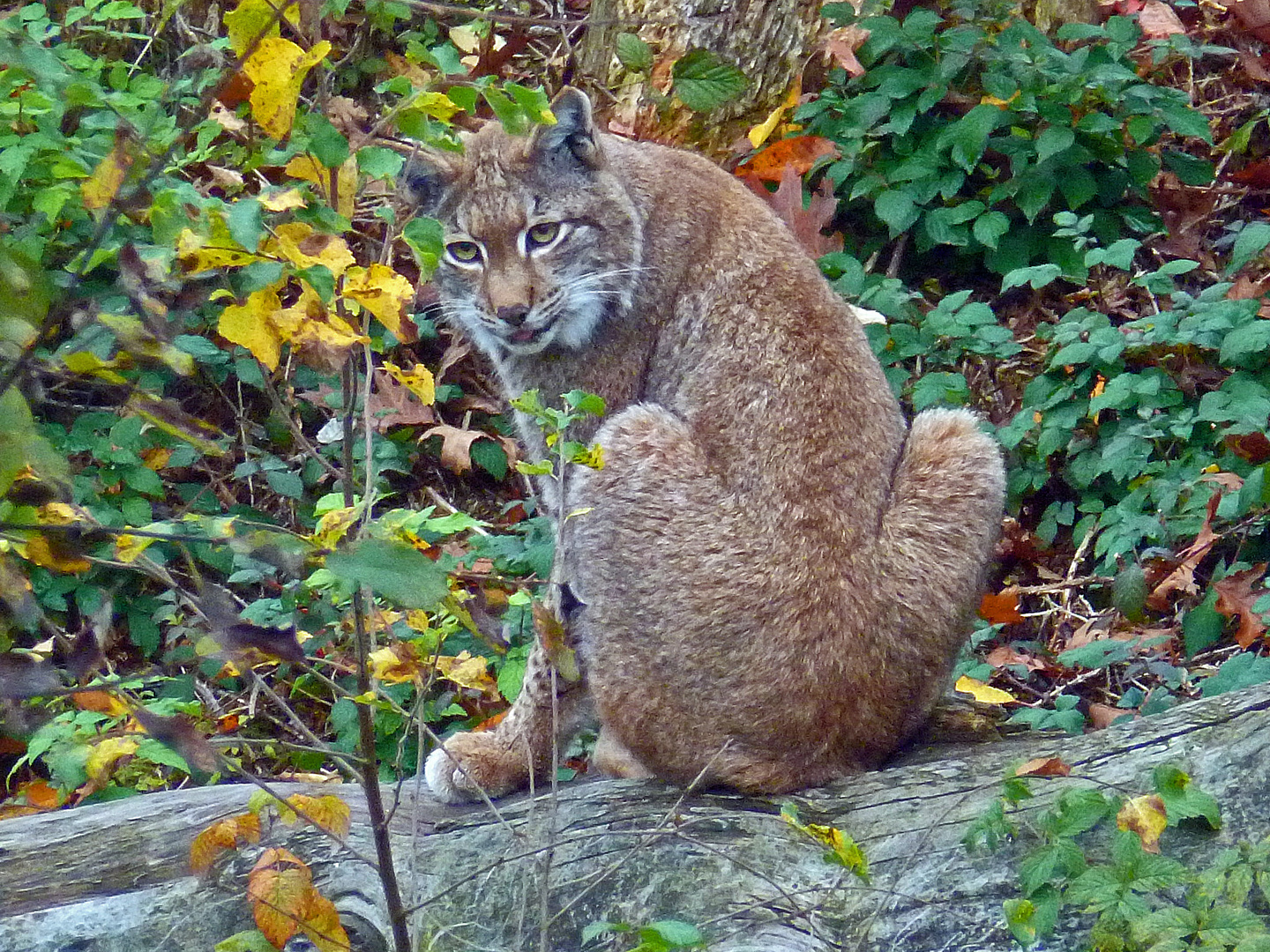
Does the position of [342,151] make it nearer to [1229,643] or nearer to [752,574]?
[752,574]

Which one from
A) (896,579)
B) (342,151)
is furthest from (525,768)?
(342,151)

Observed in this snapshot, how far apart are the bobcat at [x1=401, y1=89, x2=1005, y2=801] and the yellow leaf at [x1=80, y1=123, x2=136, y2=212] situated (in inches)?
57.9

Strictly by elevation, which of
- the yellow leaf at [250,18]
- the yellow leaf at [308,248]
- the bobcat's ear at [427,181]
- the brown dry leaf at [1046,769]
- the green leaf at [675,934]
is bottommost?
the brown dry leaf at [1046,769]

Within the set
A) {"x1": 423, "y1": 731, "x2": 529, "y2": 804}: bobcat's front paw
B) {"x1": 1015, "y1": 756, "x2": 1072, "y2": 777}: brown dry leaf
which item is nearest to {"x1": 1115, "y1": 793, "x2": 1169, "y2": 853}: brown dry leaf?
{"x1": 1015, "y1": 756, "x2": 1072, "y2": 777}: brown dry leaf

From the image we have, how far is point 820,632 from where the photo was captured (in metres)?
3.44

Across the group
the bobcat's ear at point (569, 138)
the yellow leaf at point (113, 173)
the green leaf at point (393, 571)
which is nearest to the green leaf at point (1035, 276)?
the bobcat's ear at point (569, 138)

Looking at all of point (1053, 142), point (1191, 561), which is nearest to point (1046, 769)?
point (1191, 561)

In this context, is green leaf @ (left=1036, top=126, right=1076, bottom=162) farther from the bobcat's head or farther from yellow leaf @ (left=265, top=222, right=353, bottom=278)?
yellow leaf @ (left=265, top=222, right=353, bottom=278)

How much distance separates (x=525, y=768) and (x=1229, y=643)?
2384 mm

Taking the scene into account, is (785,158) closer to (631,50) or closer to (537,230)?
(631,50)

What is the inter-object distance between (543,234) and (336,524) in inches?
84.4

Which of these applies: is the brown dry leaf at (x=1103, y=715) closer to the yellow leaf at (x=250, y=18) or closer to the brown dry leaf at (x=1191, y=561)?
the brown dry leaf at (x=1191, y=561)

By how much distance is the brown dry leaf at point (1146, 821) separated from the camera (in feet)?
8.88

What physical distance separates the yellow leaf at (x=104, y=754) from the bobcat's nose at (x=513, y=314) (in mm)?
2010
